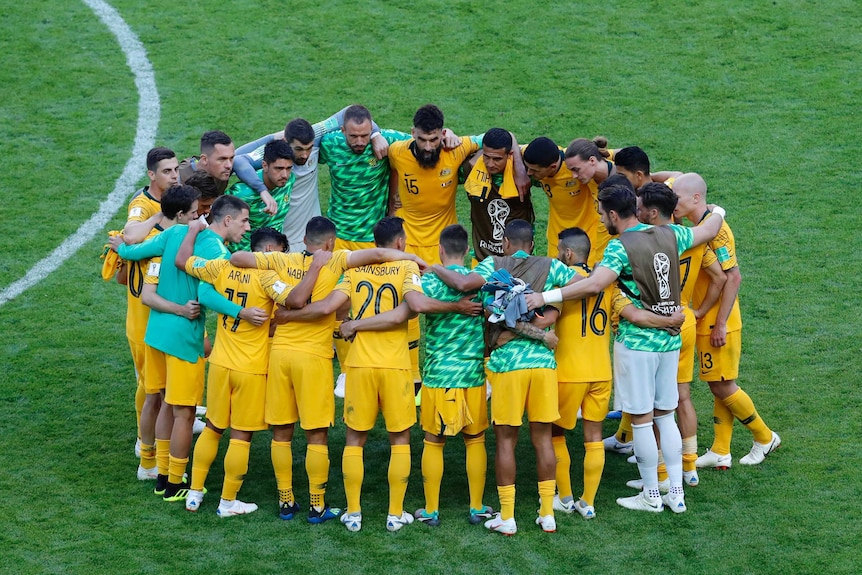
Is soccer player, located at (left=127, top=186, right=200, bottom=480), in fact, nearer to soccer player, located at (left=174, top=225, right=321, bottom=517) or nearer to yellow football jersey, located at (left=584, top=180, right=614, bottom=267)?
soccer player, located at (left=174, top=225, right=321, bottom=517)

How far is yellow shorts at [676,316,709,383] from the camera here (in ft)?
27.8

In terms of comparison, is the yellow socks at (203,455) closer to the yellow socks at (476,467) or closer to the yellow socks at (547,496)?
the yellow socks at (476,467)

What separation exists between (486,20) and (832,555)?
10.1 meters

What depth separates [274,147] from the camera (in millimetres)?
9320

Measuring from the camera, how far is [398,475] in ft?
26.0

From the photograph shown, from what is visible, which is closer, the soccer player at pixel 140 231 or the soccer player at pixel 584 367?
the soccer player at pixel 584 367

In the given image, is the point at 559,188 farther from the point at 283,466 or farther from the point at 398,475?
the point at 283,466

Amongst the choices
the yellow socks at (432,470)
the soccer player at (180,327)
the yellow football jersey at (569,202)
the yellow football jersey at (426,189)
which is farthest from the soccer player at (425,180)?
the soccer player at (180,327)

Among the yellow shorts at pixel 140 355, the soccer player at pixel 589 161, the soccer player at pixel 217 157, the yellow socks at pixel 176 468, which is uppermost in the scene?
the soccer player at pixel 589 161

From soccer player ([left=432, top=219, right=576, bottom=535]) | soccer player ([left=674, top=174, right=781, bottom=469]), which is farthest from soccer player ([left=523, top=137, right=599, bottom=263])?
soccer player ([left=432, top=219, right=576, bottom=535])

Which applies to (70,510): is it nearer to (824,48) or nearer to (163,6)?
(163,6)

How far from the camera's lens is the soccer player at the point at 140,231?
8.74 m

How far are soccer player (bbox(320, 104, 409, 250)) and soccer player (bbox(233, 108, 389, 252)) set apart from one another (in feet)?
0.28

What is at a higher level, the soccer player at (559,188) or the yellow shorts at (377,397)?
the soccer player at (559,188)
